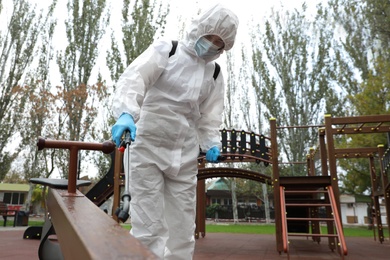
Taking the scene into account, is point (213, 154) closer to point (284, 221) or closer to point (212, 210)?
point (284, 221)

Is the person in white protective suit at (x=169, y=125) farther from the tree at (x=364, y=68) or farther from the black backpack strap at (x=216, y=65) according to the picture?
the tree at (x=364, y=68)

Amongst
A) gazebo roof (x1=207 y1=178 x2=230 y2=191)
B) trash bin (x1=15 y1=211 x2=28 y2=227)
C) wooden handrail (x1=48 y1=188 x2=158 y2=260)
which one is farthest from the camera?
gazebo roof (x1=207 y1=178 x2=230 y2=191)

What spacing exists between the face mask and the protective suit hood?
0.11ft

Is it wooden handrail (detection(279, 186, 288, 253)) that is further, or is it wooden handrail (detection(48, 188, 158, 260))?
wooden handrail (detection(279, 186, 288, 253))

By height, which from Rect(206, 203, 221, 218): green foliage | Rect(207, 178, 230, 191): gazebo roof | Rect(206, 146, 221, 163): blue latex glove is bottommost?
Rect(206, 203, 221, 218): green foliage

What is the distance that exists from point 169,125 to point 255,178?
423cm

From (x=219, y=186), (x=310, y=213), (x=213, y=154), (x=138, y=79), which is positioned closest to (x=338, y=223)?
(x=213, y=154)

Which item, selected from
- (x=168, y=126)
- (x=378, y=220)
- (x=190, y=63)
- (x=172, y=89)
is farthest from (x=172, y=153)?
(x=378, y=220)

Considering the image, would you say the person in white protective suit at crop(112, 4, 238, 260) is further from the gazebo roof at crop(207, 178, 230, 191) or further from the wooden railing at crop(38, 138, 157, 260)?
the gazebo roof at crop(207, 178, 230, 191)

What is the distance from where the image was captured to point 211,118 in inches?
85.5

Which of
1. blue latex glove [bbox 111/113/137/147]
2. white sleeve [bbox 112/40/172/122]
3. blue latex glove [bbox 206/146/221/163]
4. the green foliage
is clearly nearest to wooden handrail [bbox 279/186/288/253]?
blue latex glove [bbox 206/146/221/163]

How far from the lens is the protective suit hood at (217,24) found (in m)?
1.87

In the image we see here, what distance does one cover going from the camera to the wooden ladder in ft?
11.9

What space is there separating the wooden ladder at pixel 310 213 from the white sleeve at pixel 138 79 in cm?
247
